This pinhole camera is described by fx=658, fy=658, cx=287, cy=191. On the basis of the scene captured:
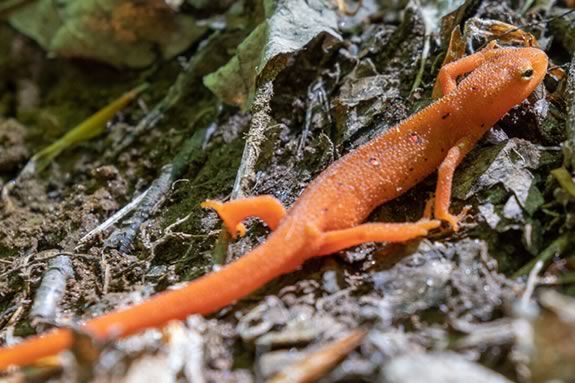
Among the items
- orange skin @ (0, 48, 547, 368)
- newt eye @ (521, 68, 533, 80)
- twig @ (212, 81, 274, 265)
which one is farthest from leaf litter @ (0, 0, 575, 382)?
newt eye @ (521, 68, 533, 80)

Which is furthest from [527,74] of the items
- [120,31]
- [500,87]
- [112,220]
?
[120,31]

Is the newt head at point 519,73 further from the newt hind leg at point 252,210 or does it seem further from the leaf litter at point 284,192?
the newt hind leg at point 252,210

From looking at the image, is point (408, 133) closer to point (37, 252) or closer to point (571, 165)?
point (571, 165)

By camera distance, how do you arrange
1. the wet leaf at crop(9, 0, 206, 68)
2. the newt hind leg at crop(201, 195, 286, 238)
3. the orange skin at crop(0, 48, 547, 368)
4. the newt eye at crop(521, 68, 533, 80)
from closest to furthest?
the orange skin at crop(0, 48, 547, 368) < the newt hind leg at crop(201, 195, 286, 238) < the newt eye at crop(521, 68, 533, 80) < the wet leaf at crop(9, 0, 206, 68)

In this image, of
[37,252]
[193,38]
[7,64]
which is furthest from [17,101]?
[37,252]

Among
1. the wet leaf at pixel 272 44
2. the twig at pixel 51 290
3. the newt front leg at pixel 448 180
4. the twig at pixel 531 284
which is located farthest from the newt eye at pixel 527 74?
the twig at pixel 51 290

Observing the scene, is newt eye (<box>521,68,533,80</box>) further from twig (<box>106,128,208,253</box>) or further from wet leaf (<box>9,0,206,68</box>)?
wet leaf (<box>9,0,206,68</box>)
